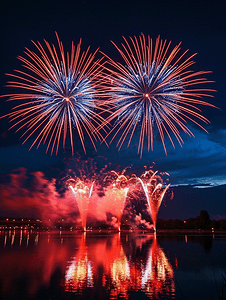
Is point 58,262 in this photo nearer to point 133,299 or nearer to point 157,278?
point 157,278

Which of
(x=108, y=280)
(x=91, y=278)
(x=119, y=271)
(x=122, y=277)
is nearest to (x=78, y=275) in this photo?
(x=91, y=278)

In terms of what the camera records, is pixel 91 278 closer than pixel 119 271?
Yes

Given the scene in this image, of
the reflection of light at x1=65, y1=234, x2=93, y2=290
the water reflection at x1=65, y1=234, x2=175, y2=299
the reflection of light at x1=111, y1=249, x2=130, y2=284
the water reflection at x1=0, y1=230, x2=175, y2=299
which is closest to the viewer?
the water reflection at x1=0, y1=230, x2=175, y2=299

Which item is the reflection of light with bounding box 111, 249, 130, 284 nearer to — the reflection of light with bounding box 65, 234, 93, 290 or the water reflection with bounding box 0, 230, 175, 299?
the water reflection with bounding box 0, 230, 175, 299

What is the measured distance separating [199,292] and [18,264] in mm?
16157

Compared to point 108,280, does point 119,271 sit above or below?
above

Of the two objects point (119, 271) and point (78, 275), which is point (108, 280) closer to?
point (78, 275)

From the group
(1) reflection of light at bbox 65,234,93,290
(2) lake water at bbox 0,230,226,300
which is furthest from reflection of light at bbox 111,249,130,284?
(1) reflection of light at bbox 65,234,93,290

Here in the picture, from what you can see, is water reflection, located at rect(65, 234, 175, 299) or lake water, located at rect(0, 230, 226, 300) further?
water reflection, located at rect(65, 234, 175, 299)

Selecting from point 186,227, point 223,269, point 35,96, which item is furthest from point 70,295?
point 186,227

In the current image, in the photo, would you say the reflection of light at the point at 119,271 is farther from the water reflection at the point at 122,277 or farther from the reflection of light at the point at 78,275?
the reflection of light at the point at 78,275

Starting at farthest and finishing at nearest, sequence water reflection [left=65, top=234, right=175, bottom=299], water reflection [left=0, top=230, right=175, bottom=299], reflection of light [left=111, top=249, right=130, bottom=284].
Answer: reflection of light [left=111, top=249, right=130, bottom=284], water reflection [left=65, top=234, right=175, bottom=299], water reflection [left=0, top=230, right=175, bottom=299]

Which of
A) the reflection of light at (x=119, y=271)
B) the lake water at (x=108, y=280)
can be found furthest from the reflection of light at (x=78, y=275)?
the reflection of light at (x=119, y=271)

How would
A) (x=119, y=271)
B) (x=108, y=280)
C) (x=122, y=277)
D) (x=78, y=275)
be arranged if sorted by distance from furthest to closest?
(x=119, y=271) → (x=78, y=275) → (x=122, y=277) → (x=108, y=280)
